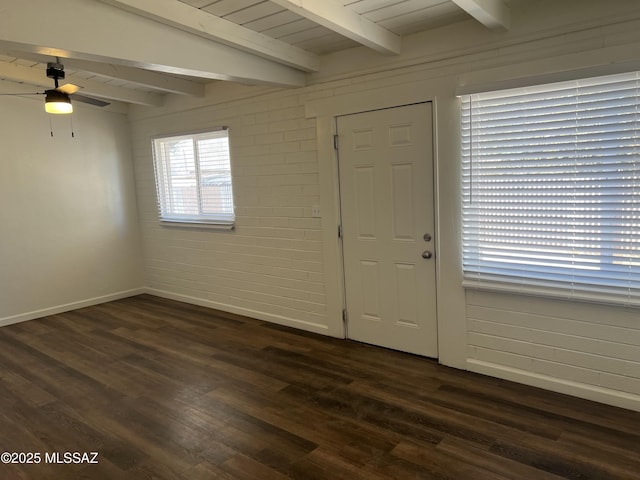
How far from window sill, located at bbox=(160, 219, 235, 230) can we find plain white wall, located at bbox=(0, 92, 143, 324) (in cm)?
81

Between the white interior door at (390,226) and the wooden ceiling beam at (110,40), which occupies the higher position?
the wooden ceiling beam at (110,40)

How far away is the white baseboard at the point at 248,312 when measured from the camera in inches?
174

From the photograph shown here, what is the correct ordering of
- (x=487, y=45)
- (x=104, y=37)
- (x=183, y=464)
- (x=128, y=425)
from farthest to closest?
(x=487, y=45) < (x=128, y=425) < (x=104, y=37) < (x=183, y=464)

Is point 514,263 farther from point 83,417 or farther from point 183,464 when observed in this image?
point 83,417

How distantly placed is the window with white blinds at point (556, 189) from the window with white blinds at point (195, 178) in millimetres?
→ 2831

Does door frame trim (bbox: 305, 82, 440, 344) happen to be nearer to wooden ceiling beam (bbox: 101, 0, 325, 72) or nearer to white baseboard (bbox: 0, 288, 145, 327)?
wooden ceiling beam (bbox: 101, 0, 325, 72)

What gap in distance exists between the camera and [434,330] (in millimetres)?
3600

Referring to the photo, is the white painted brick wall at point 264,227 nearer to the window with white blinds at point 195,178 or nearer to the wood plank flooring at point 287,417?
the window with white blinds at point 195,178

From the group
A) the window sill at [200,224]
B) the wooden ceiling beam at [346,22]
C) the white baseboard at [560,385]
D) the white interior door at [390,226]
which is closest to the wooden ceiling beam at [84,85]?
the window sill at [200,224]

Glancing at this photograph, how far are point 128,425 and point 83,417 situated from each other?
38cm

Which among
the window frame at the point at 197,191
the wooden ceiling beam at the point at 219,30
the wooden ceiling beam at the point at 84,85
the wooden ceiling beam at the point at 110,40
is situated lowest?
the window frame at the point at 197,191

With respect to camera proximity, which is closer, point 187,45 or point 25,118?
point 187,45

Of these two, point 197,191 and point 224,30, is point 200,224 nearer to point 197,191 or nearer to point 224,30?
point 197,191

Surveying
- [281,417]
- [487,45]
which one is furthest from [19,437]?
[487,45]
